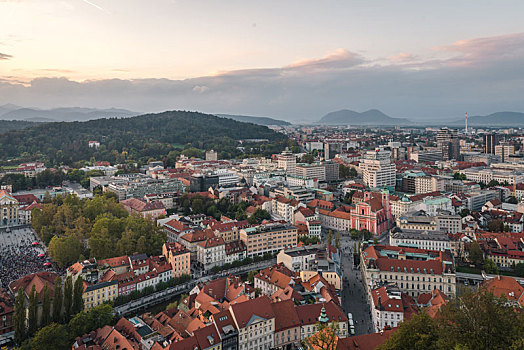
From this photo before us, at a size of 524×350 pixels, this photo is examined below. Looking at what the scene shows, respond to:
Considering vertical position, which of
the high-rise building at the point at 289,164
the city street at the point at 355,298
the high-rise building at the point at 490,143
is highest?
the high-rise building at the point at 490,143

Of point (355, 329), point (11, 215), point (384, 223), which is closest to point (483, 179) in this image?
point (384, 223)

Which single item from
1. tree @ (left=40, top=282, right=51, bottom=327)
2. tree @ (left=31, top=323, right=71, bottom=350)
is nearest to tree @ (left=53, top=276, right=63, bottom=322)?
tree @ (left=40, top=282, right=51, bottom=327)

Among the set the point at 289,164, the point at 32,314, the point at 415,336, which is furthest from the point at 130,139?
the point at 415,336

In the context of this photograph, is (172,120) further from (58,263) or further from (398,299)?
(398,299)

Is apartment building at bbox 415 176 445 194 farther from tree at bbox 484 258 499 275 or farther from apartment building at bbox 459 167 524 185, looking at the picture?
tree at bbox 484 258 499 275

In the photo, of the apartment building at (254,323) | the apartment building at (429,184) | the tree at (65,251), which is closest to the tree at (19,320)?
A: the apartment building at (254,323)

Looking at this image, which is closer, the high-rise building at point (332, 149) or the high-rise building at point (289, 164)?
the high-rise building at point (289, 164)

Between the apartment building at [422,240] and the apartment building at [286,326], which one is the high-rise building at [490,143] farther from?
the apartment building at [286,326]
